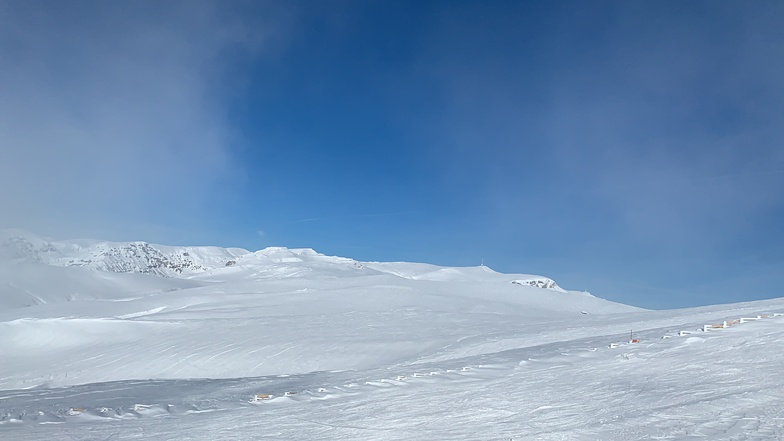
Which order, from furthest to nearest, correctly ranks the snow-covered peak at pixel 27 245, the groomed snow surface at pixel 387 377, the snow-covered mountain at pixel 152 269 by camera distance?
the snow-covered peak at pixel 27 245 → the snow-covered mountain at pixel 152 269 → the groomed snow surface at pixel 387 377

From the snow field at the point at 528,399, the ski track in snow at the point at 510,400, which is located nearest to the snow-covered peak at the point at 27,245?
the ski track in snow at the point at 510,400

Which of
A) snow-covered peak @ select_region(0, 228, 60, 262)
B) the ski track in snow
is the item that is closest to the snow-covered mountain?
snow-covered peak @ select_region(0, 228, 60, 262)

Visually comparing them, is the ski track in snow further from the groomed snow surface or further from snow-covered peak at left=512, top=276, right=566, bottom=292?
snow-covered peak at left=512, top=276, right=566, bottom=292

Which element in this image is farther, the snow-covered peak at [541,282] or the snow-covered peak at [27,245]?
the snow-covered peak at [27,245]

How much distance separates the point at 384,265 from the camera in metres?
129

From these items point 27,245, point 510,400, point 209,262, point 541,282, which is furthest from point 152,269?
point 510,400

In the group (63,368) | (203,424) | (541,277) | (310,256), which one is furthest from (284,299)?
(310,256)

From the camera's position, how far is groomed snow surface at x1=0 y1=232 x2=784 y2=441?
8430 millimetres

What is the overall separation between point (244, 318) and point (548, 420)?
87.2 feet

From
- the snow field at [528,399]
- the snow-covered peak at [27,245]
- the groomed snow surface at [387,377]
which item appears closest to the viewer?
the snow field at [528,399]

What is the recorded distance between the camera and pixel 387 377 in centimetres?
1420

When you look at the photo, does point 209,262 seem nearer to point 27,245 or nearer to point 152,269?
point 152,269

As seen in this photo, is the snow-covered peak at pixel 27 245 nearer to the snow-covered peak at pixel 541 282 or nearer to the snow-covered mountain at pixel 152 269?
the snow-covered mountain at pixel 152 269

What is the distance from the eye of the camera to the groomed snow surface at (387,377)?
8.43 meters
